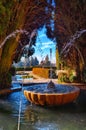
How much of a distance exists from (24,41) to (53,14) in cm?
241

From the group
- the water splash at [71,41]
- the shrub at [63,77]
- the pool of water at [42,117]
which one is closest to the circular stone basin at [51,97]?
the pool of water at [42,117]

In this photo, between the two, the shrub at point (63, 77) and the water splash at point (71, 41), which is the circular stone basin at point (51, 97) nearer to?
the water splash at point (71, 41)

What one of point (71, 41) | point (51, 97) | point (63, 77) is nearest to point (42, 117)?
point (51, 97)

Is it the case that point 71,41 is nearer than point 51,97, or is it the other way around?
point 51,97

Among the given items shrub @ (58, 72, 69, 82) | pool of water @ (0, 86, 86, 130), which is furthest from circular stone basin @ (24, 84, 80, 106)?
shrub @ (58, 72, 69, 82)

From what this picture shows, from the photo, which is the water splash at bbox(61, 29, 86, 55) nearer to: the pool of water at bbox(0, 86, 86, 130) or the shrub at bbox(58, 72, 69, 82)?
the shrub at bbox(58, 72, 69, 82)

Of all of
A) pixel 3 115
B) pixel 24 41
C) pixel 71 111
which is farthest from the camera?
pixel 24 41

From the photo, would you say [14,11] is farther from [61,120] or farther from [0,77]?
[61,120]

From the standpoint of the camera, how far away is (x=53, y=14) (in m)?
11.6

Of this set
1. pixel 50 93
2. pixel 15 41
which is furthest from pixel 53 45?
pixel 50 93

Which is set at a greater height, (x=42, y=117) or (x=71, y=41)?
(x=71, y=41)

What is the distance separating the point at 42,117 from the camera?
5793 millimetres

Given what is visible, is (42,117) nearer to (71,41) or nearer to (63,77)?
(71,41)

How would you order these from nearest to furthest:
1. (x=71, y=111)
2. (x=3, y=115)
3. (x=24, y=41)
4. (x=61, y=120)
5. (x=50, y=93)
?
(x=61, y=120) < (x=3, y=115) < (x=71, y=111) < (x=50, y=93) < (x=24, y=41)
